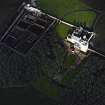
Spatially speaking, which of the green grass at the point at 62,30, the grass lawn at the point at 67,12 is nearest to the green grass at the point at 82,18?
the grass lawn at the point at 67,12

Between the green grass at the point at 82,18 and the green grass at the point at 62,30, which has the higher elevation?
the green grass at the point at 82,18

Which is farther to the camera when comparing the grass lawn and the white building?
the grass lawn

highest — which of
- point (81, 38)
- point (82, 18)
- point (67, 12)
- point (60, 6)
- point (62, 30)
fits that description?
point (60, 6)

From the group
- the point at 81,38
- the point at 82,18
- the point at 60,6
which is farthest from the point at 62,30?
the point at 60,6

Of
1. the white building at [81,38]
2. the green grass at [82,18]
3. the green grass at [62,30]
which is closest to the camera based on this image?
the white building at [81,38]

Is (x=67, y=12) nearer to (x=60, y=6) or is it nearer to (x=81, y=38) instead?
(x=60, y=6)

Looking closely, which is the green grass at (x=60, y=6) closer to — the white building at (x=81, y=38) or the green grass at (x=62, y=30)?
the green grass at (x=62, y=30)

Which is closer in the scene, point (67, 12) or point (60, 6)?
point (67, 12)

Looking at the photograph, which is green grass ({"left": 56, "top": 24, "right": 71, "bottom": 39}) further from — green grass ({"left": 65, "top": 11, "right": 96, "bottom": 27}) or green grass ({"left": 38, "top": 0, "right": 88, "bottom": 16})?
green grass ({"left": 38, "top": 0, "right": 88, "bottom": 16})

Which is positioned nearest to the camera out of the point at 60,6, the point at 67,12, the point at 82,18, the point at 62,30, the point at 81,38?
the point at 81,38

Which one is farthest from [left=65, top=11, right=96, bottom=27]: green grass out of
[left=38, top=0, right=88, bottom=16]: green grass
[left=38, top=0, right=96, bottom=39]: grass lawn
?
[left=38, top=0, right=88, bottom=16]: green grass

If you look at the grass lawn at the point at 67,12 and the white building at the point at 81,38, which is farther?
the grass lawn at the point at 67,12

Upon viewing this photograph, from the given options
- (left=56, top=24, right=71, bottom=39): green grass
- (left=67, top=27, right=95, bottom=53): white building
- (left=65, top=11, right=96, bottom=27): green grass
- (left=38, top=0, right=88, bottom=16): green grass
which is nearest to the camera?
(left=67, top=27, right=95, bottom=53): white building
